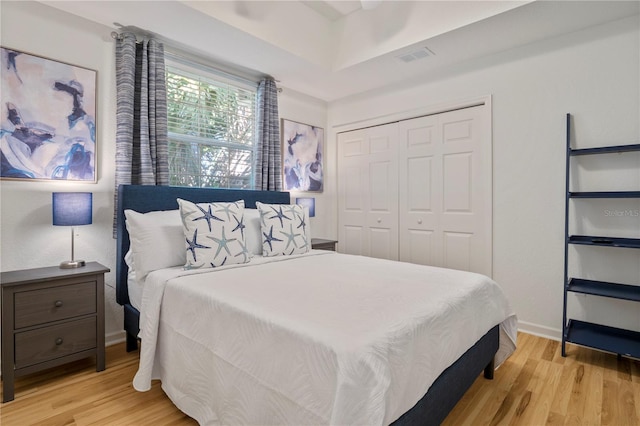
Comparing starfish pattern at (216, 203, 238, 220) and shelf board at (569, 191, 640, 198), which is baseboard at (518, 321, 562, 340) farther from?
starfish pattern at (216, 203, 238, 220)

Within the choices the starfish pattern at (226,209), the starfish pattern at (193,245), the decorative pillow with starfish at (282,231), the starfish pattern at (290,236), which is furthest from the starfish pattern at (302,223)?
the starfish pattern at (193,245)

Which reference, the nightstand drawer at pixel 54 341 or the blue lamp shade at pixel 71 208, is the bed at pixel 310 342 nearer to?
the nightstand drawer at pixel 54 341

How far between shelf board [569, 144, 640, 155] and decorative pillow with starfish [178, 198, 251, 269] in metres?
2.62

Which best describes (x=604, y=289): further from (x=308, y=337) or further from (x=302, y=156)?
(x=302, y=156)

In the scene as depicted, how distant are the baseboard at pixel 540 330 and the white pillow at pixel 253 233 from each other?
2.45 meters

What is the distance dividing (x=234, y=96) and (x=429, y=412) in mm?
3282

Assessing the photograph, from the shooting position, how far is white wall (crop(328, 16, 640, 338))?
2.47 metres

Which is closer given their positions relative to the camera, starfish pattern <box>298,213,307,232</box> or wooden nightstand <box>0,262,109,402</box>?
wooden nightstand <box>0,262,109,402</box>

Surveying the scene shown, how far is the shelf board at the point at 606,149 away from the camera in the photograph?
2283mm

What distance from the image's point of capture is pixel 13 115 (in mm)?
2162

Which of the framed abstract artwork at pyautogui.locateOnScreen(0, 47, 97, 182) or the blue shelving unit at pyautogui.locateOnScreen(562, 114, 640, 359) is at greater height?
the framed abstract artwork at pyautogui.locateOnScreen(0, 47, 97, 182)

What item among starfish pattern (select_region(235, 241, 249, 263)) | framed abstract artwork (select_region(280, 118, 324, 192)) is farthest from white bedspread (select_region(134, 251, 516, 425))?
framed abstract artwork (select_region(280, 118, 324, 192))

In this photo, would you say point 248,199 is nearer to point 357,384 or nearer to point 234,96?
point 234,96

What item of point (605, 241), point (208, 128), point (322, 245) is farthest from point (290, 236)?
point (605, 241)
